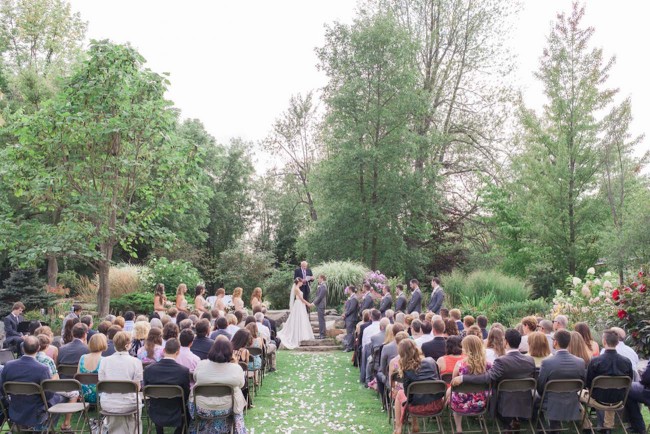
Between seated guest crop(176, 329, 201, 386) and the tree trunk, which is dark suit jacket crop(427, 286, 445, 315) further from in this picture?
the tree trunk

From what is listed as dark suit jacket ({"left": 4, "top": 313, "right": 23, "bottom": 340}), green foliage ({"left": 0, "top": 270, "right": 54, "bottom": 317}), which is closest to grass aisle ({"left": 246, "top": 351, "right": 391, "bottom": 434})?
dark suit jacket ({"left": 4, "top": 313, "right": 23, "bottom": 340})

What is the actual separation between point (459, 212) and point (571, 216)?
10.1 metres

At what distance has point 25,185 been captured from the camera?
1192 centimetres

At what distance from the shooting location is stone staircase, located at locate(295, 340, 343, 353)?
1541 centimetres

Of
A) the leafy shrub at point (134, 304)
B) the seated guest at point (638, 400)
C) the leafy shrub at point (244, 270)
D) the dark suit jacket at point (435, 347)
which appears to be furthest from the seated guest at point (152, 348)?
the leafy shrub at point (244, 270)

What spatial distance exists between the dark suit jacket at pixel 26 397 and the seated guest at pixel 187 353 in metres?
1.58

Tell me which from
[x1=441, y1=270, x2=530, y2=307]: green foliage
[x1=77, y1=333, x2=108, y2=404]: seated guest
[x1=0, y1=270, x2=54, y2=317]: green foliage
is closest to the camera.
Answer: [x1=77, y1=333, x2=108, y2=404]: seated guest

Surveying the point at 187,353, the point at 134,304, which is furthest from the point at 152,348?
the point at 134,304

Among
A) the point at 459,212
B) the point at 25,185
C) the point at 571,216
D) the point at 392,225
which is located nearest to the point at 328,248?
the point at 392,225

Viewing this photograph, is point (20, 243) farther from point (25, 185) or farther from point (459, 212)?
point (459, 212)

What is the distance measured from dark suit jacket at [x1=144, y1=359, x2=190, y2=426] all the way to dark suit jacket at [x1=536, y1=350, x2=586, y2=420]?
4178 mm

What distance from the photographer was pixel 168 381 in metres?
6.45

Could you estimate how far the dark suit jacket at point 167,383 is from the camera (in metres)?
6.45

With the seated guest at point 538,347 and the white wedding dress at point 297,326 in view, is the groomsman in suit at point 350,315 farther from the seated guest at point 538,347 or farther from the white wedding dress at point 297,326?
the seated guest at point 538,347
